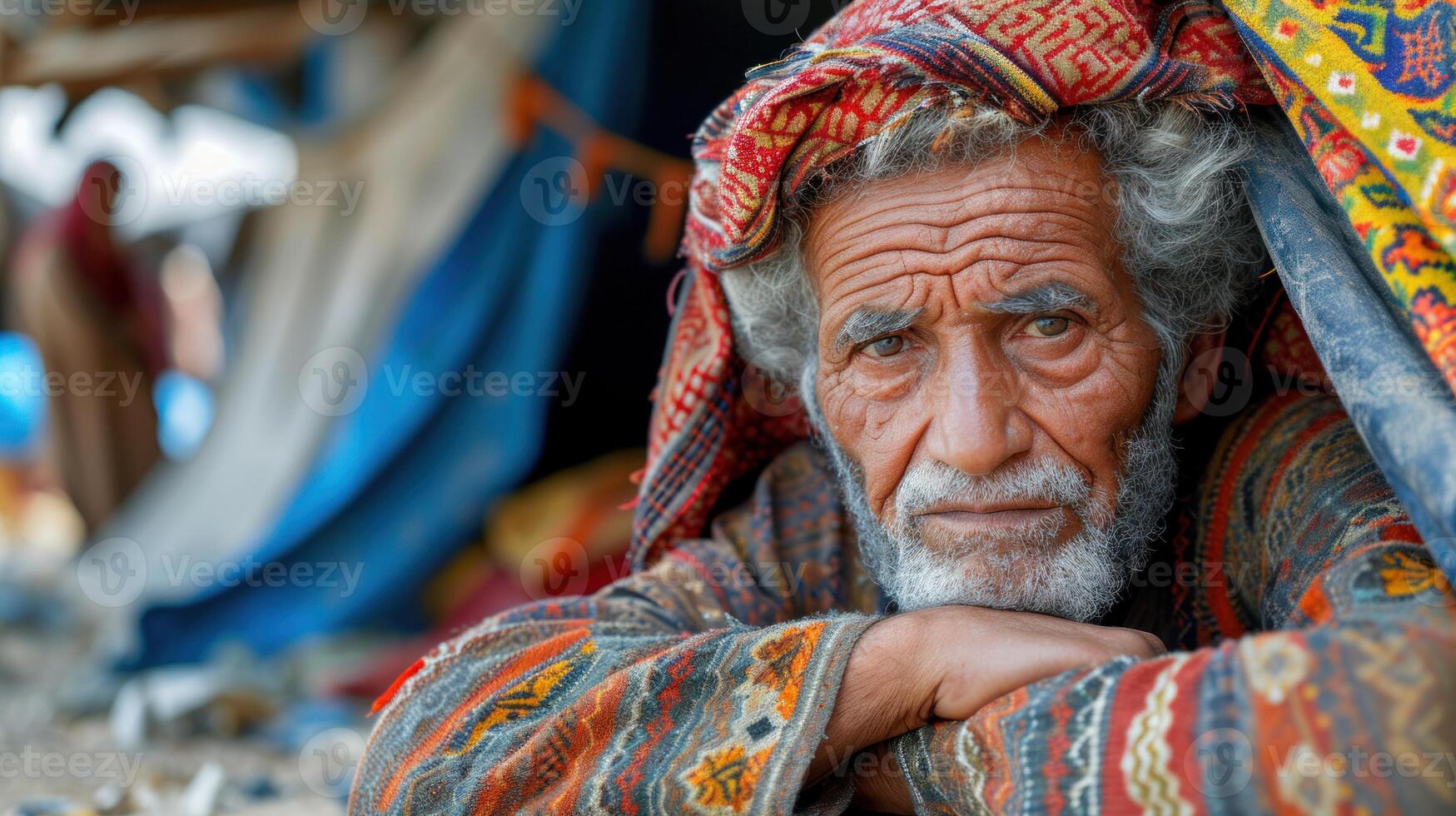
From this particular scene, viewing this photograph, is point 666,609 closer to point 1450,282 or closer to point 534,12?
point 1450,282

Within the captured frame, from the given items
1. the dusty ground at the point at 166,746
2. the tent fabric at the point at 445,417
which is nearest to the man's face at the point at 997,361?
the dusty ground at the point at 166,746

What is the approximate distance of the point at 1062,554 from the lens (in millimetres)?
2051

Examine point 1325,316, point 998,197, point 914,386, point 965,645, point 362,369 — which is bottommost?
point 362,369

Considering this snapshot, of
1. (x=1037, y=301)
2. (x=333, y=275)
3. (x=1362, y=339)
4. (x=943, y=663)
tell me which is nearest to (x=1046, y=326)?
(x=1037, y=301)

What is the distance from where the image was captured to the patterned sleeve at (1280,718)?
4.14 feet

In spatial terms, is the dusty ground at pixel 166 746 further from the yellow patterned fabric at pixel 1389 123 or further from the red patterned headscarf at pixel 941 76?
the yellow patterned fabric at pixel 1389 123

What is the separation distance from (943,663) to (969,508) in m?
0.41

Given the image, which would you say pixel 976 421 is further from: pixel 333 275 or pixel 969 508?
pixel 333 275

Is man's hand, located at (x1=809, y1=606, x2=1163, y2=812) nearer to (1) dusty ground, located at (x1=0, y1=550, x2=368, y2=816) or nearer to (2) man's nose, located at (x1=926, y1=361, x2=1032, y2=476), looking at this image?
(2) man's nose, located at (x1=926, y1=361, x2=1032, y2=476)

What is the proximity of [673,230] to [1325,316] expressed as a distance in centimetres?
353

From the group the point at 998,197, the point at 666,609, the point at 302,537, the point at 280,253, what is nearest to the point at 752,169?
the point at 998,197

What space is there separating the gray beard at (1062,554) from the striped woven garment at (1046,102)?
504 mm

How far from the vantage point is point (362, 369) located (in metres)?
4.83

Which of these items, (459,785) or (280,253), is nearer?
(459,785)
